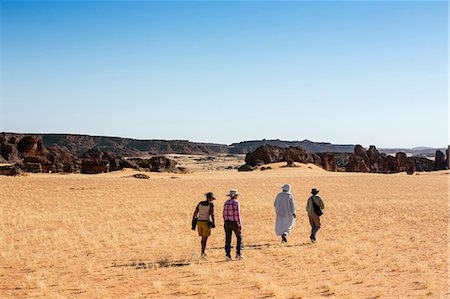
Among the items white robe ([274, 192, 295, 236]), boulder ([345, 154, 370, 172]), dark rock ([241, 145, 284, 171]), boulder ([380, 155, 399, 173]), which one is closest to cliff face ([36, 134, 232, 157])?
dark rock ([241, 145, 284, 171])

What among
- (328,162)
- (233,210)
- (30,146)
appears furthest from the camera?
(328,162)

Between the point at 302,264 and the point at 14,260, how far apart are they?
276 inches

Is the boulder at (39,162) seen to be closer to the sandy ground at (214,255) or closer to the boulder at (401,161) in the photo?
the sandy ground at (214,255)

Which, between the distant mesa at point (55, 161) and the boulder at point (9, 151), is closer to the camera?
the distant mesa at point (55, 161)

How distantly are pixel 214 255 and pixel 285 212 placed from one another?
2774 mm

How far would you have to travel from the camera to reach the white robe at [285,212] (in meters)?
14.7

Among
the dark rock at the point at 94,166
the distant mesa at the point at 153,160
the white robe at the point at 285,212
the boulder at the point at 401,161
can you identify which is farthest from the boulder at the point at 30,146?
the white robe at the point at 285,212

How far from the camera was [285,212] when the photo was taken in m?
14.8

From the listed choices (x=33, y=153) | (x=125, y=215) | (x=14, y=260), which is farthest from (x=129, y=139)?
(x=14, y=260)

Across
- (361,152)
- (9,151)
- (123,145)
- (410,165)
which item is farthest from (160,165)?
(123,145)

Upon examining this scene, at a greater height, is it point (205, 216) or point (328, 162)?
point (328, 162)

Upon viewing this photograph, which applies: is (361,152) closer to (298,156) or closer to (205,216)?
(298,156)

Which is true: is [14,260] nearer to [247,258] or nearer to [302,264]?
[247,258]

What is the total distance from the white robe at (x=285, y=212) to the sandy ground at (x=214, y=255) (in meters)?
0.51
